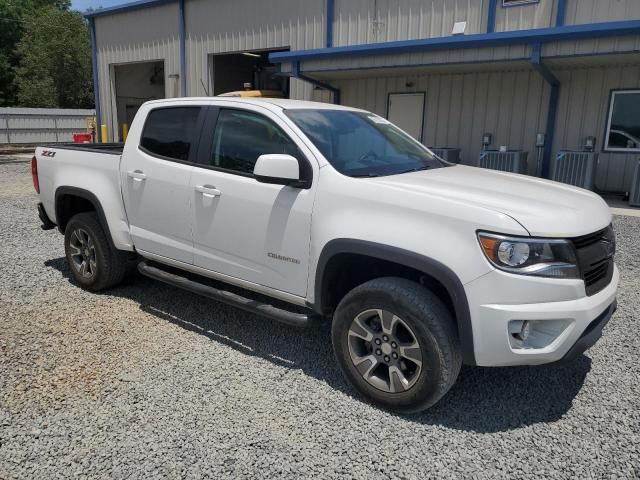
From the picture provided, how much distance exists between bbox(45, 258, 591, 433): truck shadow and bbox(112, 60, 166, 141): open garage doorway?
64.7ft

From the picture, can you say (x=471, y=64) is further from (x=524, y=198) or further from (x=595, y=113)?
(x=524, y=198)

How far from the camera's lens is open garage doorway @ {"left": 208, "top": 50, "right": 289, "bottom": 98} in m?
19.3

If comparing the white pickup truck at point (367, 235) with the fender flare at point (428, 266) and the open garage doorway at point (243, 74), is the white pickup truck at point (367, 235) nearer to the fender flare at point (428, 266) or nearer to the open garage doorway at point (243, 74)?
the fender flare at point (428, 266)

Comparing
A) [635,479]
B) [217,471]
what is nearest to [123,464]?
[217,471]

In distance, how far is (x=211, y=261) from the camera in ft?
13.6

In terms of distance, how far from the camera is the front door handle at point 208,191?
3.98 metres

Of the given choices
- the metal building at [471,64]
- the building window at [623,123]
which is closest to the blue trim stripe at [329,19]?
the metal building at [471,64]

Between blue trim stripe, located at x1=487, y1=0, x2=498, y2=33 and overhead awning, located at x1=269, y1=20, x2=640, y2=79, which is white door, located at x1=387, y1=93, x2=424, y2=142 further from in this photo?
blue trim stripe, located at x1=487, y1=0, x2=498, y2=33

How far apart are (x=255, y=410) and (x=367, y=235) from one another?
4.16ft

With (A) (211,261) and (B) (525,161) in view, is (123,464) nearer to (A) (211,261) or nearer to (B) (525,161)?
(A) (211,261)

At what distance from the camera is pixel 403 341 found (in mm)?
3207

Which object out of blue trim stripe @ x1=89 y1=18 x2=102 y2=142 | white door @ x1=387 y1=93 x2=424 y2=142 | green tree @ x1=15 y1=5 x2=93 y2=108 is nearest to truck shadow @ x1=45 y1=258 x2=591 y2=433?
white door @ x1=387 y1=93 x2=424 y2=142

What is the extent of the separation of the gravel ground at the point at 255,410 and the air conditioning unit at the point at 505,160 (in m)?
8.05

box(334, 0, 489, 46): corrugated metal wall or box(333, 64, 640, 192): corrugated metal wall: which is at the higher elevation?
box(334, 0, 489, 46): corrugated metal wall
